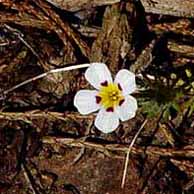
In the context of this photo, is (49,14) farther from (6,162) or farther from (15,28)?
(6,162)

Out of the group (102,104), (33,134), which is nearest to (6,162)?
(33,134)

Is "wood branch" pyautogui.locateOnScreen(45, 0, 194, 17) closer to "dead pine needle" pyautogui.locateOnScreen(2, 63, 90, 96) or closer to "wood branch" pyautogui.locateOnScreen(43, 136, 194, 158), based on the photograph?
"dead pine needle" pyautogui.locateOnScreen(2, 63, 90, 96)

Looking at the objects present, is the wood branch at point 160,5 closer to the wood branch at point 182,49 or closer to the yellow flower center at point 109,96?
the wood branch at point 182,49

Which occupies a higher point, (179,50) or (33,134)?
(179,50)

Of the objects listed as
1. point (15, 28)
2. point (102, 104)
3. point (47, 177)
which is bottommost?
point (47, 177)

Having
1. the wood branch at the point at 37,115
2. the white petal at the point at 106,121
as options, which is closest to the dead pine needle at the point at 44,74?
the wood branch at the point at 37,115

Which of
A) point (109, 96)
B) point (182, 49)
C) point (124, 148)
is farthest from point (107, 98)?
point (182, 49)
